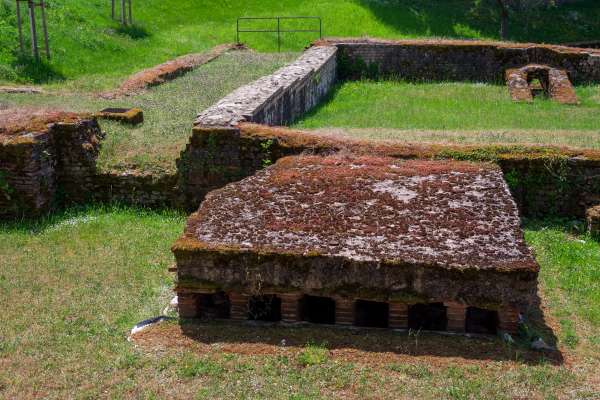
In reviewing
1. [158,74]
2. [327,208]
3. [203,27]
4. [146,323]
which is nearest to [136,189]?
[146,323]

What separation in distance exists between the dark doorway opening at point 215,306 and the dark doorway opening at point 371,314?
125 centimetres

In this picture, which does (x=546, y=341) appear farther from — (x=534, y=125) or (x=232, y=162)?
(x=534, y=125)

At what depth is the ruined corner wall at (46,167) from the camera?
1011 centimetres

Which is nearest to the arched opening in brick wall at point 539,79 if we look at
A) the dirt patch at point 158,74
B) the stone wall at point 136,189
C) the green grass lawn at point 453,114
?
the green grass lawn at point 453,114

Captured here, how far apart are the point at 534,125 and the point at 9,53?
41.1ft

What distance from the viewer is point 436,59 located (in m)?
20.5

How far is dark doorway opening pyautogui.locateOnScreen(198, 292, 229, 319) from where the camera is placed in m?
7.20

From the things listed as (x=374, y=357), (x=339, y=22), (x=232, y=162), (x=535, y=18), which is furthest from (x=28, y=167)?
(x=535, y=18)

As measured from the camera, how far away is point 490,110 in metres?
15.9

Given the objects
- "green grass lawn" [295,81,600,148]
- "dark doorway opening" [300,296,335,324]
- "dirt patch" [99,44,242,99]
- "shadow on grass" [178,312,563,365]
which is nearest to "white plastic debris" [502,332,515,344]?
"shadow on grass" [178,312,563,365]

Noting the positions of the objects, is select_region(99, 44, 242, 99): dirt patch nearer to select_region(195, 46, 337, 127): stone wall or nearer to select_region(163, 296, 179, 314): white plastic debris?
select_region(195, 46, 337, 127): stone wall

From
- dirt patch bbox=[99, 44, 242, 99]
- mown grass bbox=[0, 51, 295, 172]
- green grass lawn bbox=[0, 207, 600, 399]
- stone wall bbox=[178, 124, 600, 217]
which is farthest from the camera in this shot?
dirt patch bbox=[99, 44, 242, 99]

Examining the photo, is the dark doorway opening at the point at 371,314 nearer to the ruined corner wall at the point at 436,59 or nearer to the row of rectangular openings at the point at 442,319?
the row of rectangular openings at the point at 442,319

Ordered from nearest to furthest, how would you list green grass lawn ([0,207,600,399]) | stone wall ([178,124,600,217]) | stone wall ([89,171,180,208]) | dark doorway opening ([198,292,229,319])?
1. green grass lawn ([0,207,600,399])
2. dark doorway opening ([198,292,229,319])
3. stone wall ([178,124,600,217])
4. stone wall ([89,171,180,208])
